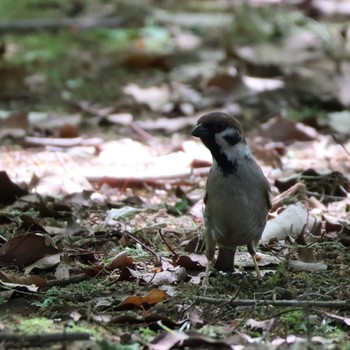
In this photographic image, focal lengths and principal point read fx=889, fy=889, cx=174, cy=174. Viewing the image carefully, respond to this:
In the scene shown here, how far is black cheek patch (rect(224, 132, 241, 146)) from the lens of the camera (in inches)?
156

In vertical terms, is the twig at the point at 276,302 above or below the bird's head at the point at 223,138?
below

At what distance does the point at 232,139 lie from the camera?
13.0 ft

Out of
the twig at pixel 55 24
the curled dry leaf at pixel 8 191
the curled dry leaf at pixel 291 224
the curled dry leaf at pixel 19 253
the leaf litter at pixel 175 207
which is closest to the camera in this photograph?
the leaf litter at pixel 175 207

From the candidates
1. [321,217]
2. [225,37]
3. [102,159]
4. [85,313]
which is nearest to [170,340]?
[85,313]

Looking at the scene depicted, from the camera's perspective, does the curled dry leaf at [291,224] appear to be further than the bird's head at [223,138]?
Yes

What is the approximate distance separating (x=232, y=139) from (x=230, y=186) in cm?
21

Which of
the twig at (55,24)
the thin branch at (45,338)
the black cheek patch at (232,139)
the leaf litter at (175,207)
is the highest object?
the black cheek patch at (232,139)

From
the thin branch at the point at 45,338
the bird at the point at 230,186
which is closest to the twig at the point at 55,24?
the bird at the point at 230,186

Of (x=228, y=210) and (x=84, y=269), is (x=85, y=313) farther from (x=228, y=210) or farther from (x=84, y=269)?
(x=228, y=210)

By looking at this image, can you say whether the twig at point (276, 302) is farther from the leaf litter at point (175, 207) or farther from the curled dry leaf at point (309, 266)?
the curled dry leaf at point (309, 266)

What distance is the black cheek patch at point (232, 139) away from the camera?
3.96 meters

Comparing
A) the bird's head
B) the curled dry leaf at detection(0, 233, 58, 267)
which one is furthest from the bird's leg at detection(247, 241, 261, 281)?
the curled dry leaf at detection(0, 233, 58, 267)

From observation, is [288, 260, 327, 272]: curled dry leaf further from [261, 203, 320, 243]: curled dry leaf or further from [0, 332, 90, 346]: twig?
[0, 332, 90, 346]: twig

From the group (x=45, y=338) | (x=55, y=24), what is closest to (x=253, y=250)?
(x=45, y=338)
